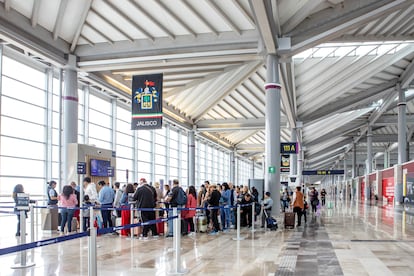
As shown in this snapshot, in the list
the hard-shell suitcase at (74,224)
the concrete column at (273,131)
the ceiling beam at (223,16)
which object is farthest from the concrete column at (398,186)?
the hard-shell suitcase at (74,224)

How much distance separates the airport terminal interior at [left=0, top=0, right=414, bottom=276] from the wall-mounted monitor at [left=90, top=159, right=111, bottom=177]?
0.14ft

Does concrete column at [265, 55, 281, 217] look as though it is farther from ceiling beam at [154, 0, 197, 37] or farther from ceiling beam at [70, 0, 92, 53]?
ceiling beam at [70, 0, 92, 53]

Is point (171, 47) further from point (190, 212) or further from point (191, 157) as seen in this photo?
point (191, 157)

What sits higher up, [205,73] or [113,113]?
[205,73]

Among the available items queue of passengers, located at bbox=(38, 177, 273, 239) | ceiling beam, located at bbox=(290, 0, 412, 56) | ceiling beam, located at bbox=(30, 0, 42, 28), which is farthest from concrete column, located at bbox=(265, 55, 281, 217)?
ceiling beam, located at bbox=(30, 0, 42, 28)

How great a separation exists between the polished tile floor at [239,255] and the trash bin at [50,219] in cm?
65

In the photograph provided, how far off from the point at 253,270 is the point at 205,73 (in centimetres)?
1687

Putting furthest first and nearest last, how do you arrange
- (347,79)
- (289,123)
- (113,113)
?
(289,123), (347,79), (113,113)

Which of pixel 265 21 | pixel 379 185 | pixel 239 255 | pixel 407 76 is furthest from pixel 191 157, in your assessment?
pixel 239 255

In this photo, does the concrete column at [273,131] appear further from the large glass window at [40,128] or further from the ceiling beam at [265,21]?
the large glass window at [40,128]

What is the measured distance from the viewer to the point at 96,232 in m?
5.33

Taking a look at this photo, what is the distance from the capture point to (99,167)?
58.2 feet

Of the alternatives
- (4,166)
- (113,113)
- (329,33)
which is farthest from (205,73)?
(4,166)

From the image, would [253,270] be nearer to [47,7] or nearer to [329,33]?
[329,33]
